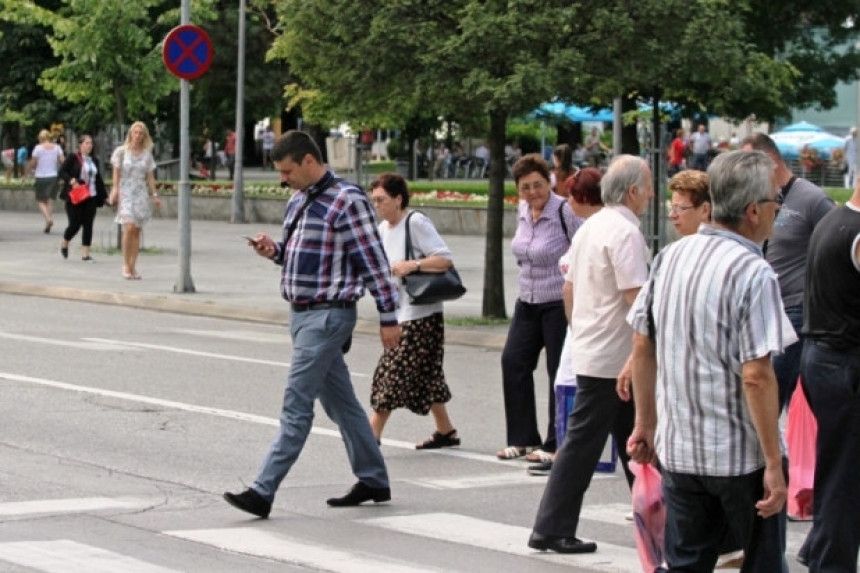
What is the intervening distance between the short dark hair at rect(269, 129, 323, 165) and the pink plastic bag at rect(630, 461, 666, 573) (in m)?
2.66

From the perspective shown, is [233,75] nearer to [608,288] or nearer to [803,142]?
[803,142]

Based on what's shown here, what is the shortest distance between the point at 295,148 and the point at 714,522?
355 centimetres

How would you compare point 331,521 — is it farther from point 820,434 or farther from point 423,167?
point 423,167

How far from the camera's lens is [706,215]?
275 inches

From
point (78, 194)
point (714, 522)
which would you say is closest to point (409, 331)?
point (714, 522)

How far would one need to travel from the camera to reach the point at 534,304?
34.0ft

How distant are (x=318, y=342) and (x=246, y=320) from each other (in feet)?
33.8

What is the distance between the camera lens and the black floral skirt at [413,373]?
10.8 m

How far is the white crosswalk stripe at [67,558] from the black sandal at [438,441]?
11.5 ft

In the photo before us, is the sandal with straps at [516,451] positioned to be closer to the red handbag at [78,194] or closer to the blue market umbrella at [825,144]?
the red handbag at [78,194]

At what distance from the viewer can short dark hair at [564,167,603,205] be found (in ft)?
29.2

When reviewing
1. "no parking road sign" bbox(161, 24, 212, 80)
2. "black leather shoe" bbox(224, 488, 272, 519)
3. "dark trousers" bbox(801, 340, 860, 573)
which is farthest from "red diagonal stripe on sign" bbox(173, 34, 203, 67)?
"dark trousers" bbox(801, 340, 860, 573)

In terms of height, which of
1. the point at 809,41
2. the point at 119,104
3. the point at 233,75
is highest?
the point at 809,41

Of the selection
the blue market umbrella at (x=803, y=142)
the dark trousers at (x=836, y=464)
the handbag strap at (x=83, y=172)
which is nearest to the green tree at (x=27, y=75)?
the handbag strap at (x=83, y=172)
